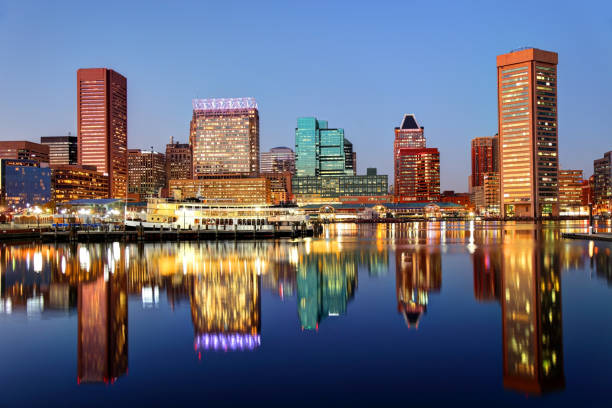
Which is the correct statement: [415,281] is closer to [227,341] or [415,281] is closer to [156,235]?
[227,341]

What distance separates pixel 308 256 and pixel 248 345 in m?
36.8

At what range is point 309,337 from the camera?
22.2 m

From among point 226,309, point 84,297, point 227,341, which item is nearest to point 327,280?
point 226,309

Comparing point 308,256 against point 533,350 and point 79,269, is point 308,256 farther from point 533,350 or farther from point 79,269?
point 533,350

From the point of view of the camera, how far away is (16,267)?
49.7m

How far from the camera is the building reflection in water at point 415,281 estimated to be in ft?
90.2

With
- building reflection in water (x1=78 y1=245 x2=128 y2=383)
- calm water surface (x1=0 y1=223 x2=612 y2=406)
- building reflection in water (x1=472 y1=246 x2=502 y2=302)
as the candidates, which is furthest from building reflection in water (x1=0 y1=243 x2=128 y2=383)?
building reflection in water (x1=472 y1=246 x2=502 y2=302)

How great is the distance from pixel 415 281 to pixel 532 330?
52.1ft

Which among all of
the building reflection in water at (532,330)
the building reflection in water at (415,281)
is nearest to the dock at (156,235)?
the building reflection in water at (415,281)

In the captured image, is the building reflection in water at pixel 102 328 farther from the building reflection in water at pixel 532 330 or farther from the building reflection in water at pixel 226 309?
the building reflection in water at pixel 532 330

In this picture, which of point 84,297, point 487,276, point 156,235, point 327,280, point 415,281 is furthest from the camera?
point 156,235

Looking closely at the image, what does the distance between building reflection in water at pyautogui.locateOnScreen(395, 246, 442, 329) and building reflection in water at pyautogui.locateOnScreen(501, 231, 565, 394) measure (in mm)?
4336

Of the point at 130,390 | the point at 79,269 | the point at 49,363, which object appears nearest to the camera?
the point at 130,390

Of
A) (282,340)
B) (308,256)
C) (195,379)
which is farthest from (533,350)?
(308,256)
